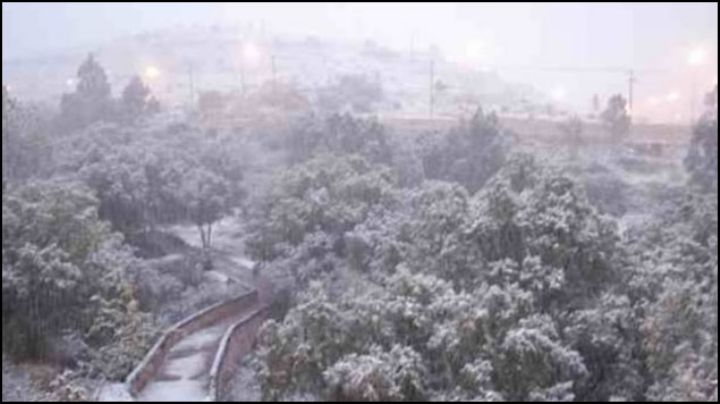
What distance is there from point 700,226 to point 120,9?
168 metres

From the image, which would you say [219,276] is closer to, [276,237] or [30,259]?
[276,237]

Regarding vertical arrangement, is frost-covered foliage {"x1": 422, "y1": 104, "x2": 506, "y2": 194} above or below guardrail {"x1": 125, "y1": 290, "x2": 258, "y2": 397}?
above

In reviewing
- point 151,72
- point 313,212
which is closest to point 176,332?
point 313,212

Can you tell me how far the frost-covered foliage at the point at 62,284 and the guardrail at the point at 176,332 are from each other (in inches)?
16.5

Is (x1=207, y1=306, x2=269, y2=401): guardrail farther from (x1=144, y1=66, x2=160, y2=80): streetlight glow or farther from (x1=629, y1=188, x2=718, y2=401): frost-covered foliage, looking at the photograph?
(x1=144, y1=66, x2=160, y2=80): streetlight glow

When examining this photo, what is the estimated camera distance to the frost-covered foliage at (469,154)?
1510 inches

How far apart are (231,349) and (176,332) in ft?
5.89

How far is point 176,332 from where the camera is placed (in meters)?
24.9

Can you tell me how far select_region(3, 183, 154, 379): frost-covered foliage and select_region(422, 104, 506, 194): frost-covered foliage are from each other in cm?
1859

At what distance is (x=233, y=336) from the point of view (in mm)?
24938

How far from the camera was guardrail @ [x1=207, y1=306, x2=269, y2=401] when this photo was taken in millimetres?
21087

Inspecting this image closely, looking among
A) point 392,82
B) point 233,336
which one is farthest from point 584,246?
point 392,82

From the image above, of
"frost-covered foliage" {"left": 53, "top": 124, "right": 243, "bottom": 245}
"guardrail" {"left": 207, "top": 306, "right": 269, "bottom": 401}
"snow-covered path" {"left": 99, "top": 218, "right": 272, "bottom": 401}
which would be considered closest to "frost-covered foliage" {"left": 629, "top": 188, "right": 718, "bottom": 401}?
"guardrail" {"left": 207, "top": 306, "right": 269, "bottom": 401}

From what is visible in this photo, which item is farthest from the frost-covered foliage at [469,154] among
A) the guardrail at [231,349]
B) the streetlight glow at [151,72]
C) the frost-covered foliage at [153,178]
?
the streetlight glow at [151,72]
